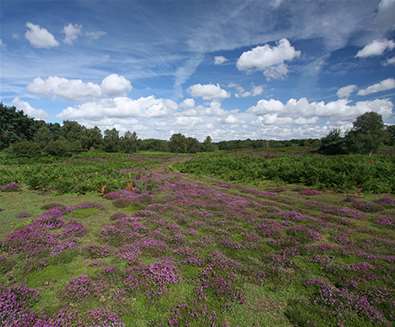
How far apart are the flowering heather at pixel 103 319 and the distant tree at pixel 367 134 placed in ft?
238

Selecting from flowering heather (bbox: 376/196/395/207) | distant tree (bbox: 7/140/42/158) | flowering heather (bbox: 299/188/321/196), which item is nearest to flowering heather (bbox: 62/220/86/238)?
flowering heather (bbox: 299/188/321/196)

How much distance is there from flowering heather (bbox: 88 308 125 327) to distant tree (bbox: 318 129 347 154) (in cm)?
7866

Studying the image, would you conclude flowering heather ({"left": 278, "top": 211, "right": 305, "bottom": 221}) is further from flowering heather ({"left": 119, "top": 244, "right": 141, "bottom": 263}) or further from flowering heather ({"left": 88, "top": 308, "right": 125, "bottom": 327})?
flowering heather ({"left": 88, "top": 308, "right": 125, "bottom": 327})

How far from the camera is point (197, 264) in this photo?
8.12m

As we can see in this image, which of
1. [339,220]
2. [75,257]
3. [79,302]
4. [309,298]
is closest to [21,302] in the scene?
[79,302]

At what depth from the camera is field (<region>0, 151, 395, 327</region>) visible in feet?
18.7

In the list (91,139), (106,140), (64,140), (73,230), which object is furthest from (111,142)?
(73,230)

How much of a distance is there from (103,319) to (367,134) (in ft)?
247

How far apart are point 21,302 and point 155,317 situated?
3707mm

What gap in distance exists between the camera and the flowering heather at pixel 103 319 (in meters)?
5.26

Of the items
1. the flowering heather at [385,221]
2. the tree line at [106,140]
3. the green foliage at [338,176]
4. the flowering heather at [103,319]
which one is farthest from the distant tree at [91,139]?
the flowering heather at [385,221]

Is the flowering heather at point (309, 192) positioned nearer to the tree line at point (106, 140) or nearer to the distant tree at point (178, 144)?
the tree line at point (106, 140)

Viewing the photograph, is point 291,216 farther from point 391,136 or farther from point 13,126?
point 13,126

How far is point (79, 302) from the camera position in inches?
238
